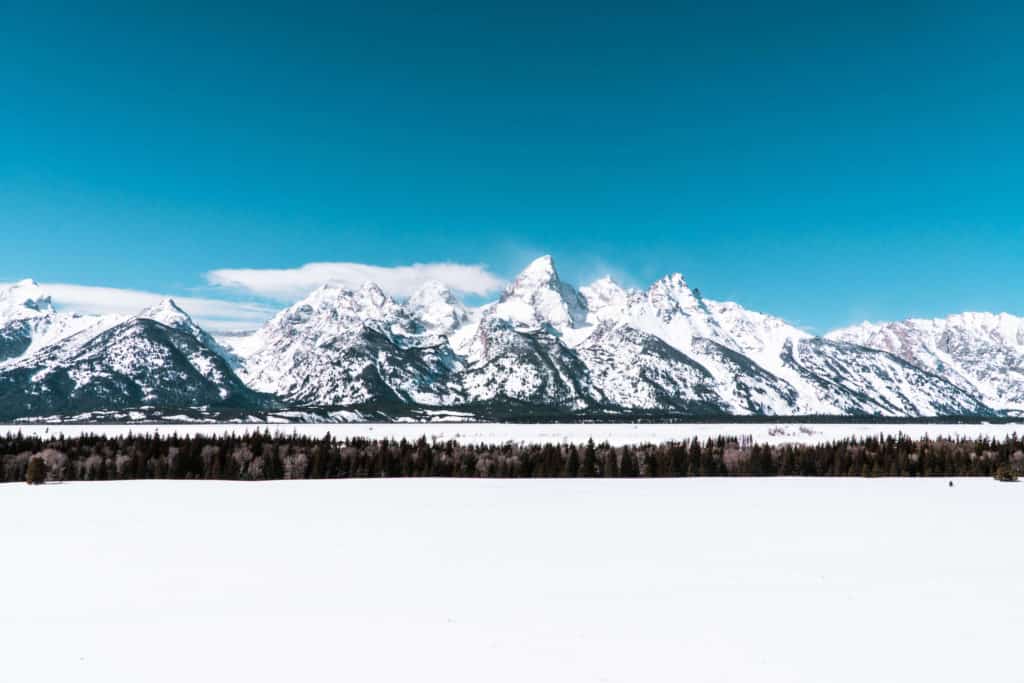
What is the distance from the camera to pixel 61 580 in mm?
30812

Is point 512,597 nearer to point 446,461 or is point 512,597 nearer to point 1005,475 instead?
point 1005,475

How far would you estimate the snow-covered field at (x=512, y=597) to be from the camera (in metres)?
19.4

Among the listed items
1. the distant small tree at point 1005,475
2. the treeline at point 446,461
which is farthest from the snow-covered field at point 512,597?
the treeline at point 446,461

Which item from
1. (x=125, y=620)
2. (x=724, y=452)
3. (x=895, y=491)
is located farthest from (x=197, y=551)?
(x=724, y=452)

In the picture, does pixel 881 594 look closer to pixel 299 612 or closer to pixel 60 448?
pixel 299 612

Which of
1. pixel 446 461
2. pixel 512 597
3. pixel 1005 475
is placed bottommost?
pixel 446 461

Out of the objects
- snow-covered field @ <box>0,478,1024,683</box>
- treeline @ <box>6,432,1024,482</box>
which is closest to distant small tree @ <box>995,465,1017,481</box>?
treeline @ <box>6,432,1024,482</box>

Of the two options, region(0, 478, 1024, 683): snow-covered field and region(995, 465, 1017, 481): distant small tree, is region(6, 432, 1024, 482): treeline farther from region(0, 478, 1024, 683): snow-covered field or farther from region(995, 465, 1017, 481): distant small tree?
region(0, 478, 1024, 683): snow-covered field

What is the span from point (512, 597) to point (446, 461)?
132345 millimetres

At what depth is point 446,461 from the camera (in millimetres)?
157875

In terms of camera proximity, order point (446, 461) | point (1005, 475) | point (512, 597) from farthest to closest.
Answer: point (446, 461), point (1005, 475), point (512, 597)

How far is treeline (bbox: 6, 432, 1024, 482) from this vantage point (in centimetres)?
14238

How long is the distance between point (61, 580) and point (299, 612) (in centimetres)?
1339

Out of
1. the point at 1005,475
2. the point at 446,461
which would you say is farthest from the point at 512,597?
the point at 446,461
